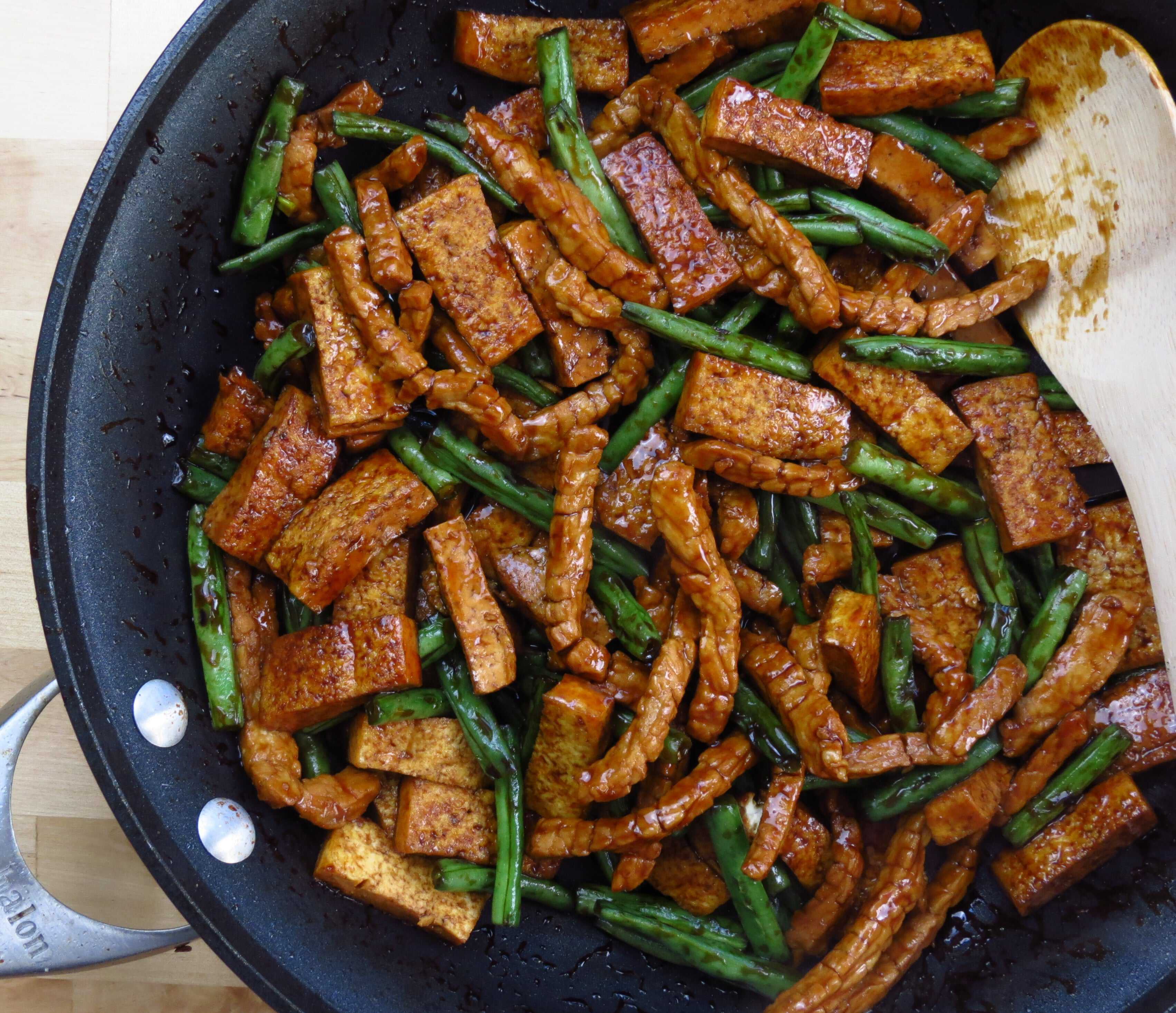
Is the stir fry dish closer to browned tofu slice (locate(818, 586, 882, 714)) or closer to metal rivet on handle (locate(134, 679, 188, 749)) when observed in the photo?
browned tofu slice (locate(818, 586, 882, 714))

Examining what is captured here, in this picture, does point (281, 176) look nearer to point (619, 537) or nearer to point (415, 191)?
point (415, 191)

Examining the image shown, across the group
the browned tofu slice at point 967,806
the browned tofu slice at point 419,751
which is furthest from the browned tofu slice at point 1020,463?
the browned tofu slice at point 419,751

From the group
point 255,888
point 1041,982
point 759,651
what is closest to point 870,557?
point 759,651

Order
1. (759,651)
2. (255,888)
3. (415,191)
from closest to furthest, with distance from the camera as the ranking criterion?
(255,888) < (759,651) < (415,191)

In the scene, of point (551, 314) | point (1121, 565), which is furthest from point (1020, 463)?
point (551, 314)

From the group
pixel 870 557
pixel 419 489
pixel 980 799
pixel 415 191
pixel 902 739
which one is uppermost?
pixel 415 191
